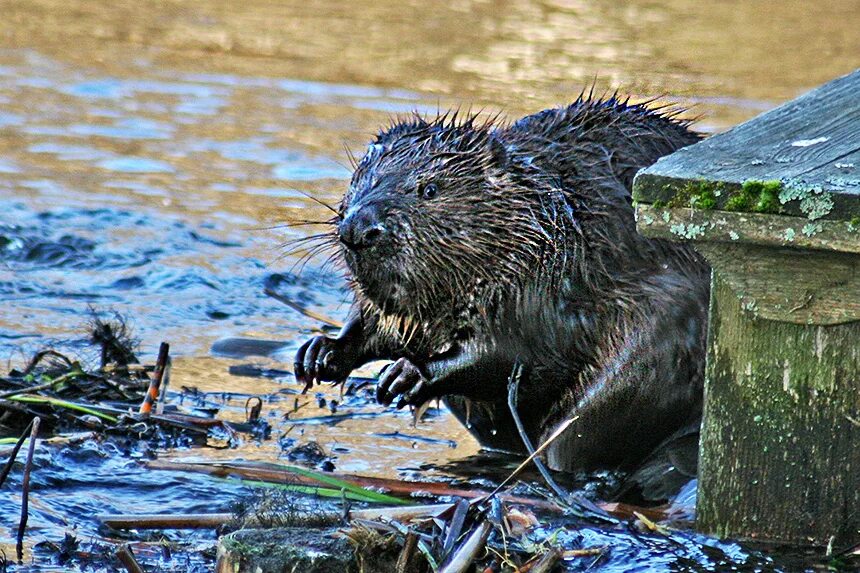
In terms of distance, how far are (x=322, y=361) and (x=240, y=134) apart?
5.31 m

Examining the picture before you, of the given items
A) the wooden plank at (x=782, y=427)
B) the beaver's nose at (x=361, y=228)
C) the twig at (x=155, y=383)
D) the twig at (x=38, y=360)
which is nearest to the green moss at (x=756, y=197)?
the wooden plank at (x=782, y=427)

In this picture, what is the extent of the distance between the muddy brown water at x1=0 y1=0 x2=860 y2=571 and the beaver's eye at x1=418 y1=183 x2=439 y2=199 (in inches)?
15.7

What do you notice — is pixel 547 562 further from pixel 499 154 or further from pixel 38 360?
pixel 38 360

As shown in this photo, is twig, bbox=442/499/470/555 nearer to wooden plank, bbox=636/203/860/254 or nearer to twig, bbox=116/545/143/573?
twig, bbox=116/545/143/573

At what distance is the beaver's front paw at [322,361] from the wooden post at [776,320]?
1.18 m

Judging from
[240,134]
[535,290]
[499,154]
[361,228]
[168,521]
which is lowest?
[168,521]

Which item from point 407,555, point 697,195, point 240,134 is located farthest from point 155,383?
point 240,134

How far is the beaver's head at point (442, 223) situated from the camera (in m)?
4.00

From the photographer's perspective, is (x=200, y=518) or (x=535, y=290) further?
(x=535, y=290)

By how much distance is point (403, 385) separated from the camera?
4023mm

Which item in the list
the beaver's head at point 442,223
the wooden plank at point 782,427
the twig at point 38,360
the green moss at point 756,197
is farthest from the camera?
the twig at point 38,360

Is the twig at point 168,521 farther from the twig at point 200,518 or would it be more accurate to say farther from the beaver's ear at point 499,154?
the beaver's ear at point 499,154

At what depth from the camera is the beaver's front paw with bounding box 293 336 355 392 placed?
4.25 meters

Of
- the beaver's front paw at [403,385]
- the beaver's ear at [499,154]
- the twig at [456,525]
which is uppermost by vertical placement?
the beaver's ear at [499,154]
